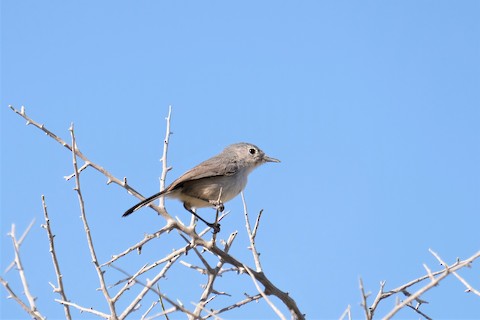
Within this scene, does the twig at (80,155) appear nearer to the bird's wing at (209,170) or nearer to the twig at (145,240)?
the twig at (145,240)

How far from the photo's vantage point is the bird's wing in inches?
264

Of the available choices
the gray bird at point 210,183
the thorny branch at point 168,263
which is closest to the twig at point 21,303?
the thorny branch at point 168,263

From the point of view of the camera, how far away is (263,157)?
26.4 feet

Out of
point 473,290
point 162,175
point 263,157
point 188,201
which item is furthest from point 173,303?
point 263,157

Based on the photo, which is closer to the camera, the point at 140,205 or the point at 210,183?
the point at 140,205

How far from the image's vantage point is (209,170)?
7.03 meters

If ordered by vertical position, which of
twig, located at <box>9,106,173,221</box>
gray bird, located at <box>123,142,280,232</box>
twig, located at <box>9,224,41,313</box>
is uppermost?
gray bird, located at <box>123,142,280,232</box>

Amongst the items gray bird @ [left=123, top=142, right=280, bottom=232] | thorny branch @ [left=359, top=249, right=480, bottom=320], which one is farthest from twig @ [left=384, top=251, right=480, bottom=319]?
gray bird @ [left=123, top=142, right=280, bottom=232]

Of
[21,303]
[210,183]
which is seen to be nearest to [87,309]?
[21,303]

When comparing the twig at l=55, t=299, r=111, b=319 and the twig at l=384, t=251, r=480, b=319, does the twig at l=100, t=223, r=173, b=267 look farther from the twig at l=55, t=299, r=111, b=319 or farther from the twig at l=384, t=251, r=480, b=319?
the twig at l=384, t=251, r=480, b=319

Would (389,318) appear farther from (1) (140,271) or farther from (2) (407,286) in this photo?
(1) (140,271)

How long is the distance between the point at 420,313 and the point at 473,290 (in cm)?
55

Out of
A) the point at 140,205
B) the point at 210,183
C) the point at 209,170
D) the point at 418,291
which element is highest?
the point at 209,170

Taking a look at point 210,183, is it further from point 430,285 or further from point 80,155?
point 430,285
